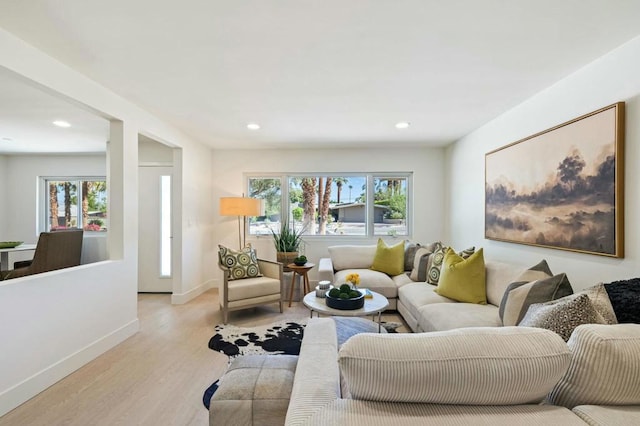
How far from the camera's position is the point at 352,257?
4.67 meters

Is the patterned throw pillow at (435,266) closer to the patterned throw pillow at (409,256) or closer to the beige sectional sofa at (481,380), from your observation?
the patterned throw pillow at (409,256)

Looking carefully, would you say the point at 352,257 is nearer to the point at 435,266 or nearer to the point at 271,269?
the point at 271,269

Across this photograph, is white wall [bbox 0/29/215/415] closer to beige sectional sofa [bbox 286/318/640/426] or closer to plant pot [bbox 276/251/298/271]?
plant pot [bbox 276/251/298/271]

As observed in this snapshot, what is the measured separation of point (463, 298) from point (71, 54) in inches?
146

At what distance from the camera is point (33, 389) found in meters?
2.19

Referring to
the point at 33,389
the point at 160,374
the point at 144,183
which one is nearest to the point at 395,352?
the point at 160,374

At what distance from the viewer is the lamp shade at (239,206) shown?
465cm

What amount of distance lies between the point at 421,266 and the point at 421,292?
629 millimetres

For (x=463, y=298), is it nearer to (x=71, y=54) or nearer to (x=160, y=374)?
(x=160, y=374)

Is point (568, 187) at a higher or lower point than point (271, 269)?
higher

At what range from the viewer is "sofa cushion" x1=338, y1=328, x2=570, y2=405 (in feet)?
2.97

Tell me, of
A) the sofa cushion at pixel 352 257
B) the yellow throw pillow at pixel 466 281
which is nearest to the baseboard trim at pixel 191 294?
the sofa cushion at pixel 352 257

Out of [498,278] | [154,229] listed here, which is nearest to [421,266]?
[498,278]

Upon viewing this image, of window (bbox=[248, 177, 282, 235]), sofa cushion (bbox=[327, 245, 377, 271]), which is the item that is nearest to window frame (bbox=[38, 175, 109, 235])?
window (bbox=[248, 177, 282, 235])
